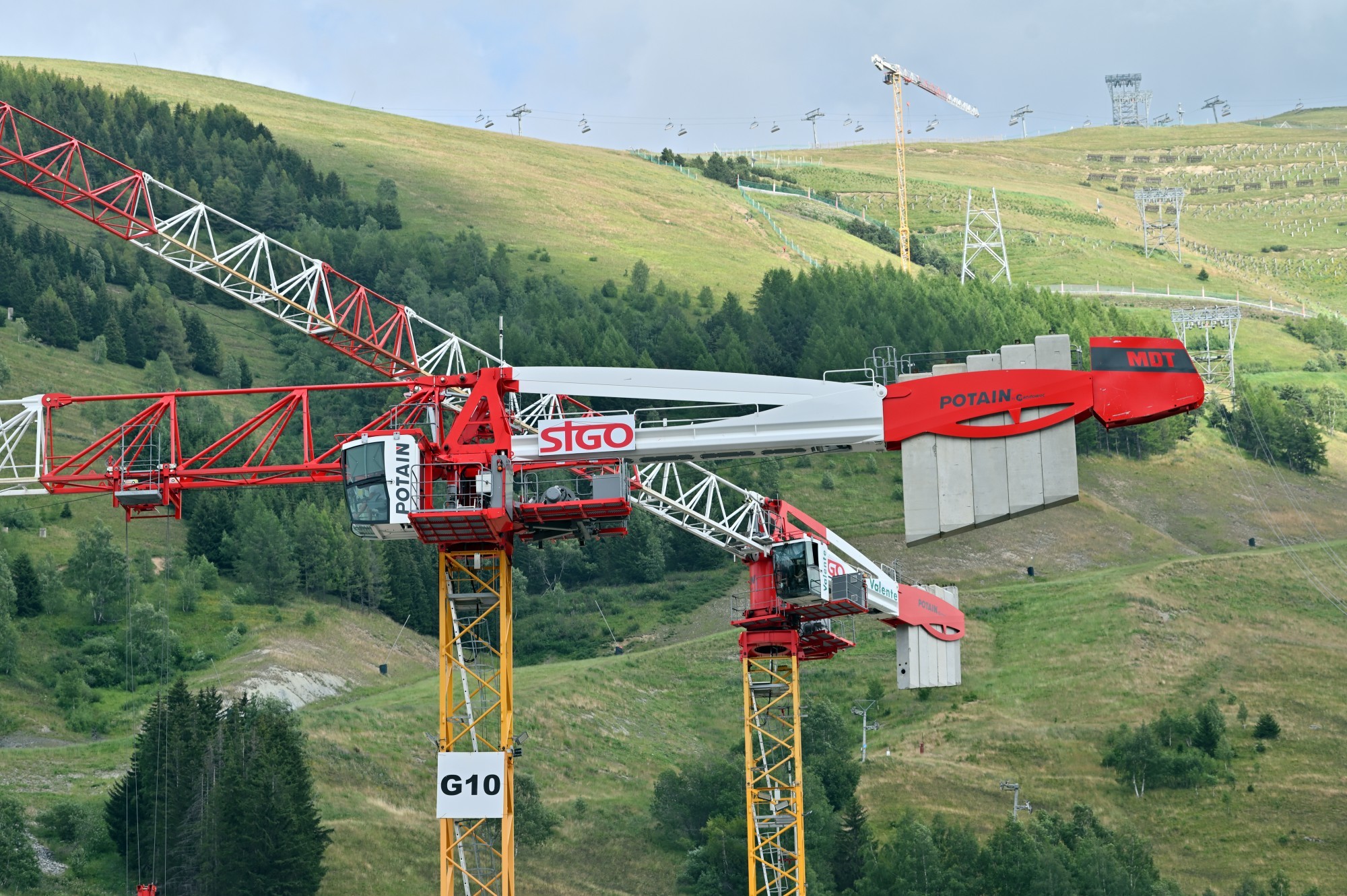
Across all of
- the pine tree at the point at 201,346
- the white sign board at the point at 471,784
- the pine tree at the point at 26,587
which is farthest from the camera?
the pine tree at the point at 201,346

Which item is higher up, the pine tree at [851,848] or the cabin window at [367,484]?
the cabin window at [367,484]

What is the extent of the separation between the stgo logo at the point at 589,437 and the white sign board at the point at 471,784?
8331 millimetres

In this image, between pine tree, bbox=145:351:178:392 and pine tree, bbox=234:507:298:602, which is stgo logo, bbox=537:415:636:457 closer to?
pine tree, bbox=234:507:298:602

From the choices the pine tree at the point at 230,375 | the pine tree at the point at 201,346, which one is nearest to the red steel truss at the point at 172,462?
the pine tree at the point at 230,375

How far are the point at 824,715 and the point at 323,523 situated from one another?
43.9 m

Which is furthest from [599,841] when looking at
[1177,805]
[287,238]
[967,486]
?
[287,238]

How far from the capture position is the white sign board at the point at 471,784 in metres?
46.4

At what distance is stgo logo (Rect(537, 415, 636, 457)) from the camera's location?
155 ft

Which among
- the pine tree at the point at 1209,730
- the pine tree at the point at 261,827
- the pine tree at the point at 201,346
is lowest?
the pine tree at the point at 1209,730

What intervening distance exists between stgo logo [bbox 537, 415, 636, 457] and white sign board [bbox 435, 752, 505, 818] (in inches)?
328

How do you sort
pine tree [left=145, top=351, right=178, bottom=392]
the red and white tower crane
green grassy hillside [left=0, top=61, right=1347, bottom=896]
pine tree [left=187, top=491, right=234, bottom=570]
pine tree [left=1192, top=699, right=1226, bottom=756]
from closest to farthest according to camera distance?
the red and white tower crane < green grassy hillside [left=0, top=61, right=1347, bottom=896] < pine tree [left=1192, top=699, right=1226, bottom=756] < pine tree [left=187, top=491, right=234, bottom=570] < pine tree [left=145, top=351, right=178, bottom=392]

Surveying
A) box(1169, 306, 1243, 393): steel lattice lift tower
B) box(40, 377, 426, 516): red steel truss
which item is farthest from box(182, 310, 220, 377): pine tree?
box(40, 377, 426, 516): red steel truss

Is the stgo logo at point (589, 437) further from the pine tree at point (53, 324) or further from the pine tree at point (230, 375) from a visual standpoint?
the pine tree at point (53, 324)

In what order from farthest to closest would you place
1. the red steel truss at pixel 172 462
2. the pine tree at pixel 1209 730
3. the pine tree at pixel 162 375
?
the pine tree at pixel 162 375 < the pine tree at pixel 1209 730 < the red steel truss at pixel 172 462
